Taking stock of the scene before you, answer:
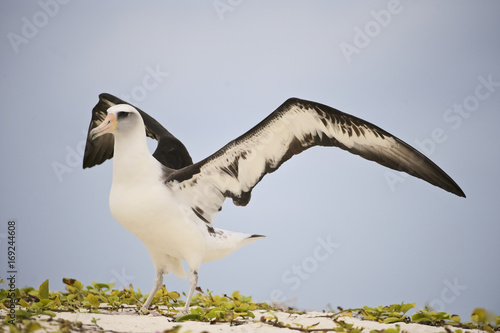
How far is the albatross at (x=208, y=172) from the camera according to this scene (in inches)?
245

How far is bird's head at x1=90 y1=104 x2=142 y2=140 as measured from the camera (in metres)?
6.33

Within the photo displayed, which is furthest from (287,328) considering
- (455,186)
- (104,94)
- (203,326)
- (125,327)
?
(104,94)

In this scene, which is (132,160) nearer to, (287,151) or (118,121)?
(118,121)

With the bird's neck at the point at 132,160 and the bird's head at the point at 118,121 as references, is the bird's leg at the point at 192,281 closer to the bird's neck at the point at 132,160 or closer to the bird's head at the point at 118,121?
the bird's neck at the point at 132,160

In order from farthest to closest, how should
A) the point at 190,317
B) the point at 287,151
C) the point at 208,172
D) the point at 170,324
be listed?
1. the point at 287,151
2. the point at 208,172
3. the point at 190,317
4. the point at 170,324

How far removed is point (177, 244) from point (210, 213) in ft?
2.44

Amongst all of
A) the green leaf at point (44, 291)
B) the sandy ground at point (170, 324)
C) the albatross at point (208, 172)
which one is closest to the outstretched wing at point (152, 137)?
the albatross at point (208, 172)

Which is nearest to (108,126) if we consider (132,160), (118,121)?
(118,121)

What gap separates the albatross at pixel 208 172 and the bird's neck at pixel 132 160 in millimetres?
12

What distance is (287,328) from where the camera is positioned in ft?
16.7

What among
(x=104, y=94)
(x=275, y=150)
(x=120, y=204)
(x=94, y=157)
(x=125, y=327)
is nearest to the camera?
(x=125, y=327)

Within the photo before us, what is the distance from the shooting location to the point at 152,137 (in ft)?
29.6

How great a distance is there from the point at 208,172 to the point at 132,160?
0.91m

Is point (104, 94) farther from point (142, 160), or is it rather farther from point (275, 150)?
point (275, 150)
